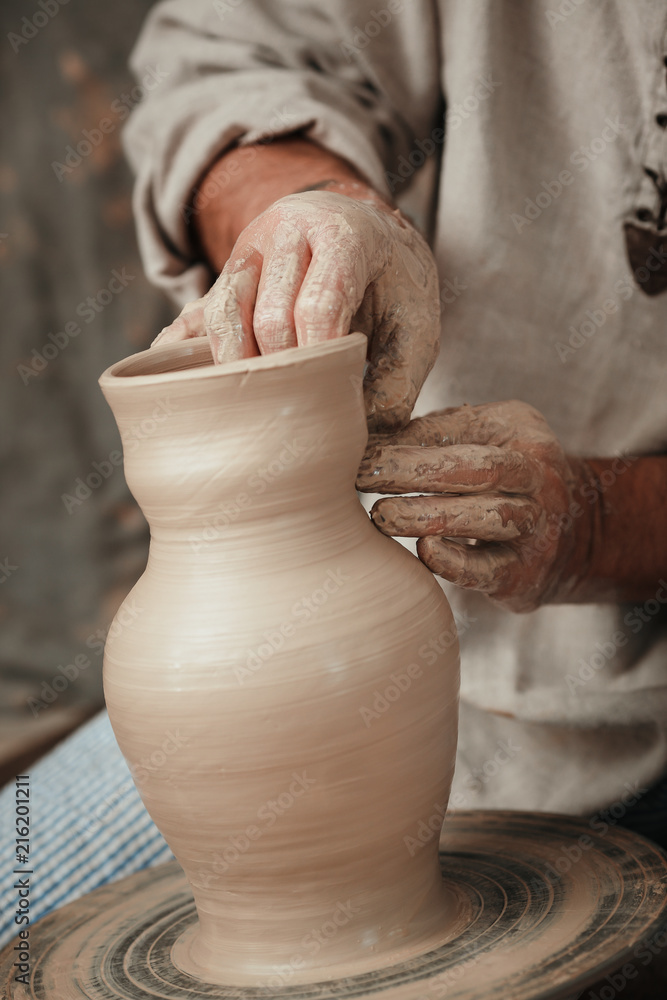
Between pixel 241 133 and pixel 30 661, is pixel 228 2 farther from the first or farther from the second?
→ pixel 30 661

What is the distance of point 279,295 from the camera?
2.39ft

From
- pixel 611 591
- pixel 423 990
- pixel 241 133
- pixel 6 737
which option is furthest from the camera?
pixel 6 737

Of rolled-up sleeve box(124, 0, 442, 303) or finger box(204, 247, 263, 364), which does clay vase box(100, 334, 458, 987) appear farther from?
rolled-up sleeve box(124, 0, 442, 303)

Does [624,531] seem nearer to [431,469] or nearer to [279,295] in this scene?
[431,469]

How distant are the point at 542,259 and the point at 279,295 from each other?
593mm

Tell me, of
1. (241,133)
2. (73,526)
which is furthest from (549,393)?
(73,526)

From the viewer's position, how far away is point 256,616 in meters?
0.68

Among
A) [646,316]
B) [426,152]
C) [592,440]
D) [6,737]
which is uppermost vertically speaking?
[426,152]

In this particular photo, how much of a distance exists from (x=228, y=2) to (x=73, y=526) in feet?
5.79

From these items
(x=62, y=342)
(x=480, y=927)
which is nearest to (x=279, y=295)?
(x=480, y=927)

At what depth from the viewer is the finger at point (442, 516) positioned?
2.56 ft

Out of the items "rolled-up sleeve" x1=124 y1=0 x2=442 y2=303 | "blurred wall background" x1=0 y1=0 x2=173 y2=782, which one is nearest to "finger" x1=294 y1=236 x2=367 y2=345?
"rolled-up sleeve" x1=124 y1=0 x2=442 y2=303

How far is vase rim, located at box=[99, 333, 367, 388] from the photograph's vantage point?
26.2 inches

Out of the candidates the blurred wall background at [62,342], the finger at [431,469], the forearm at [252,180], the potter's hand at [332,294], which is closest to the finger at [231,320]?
the potter's hand at [332,294]
